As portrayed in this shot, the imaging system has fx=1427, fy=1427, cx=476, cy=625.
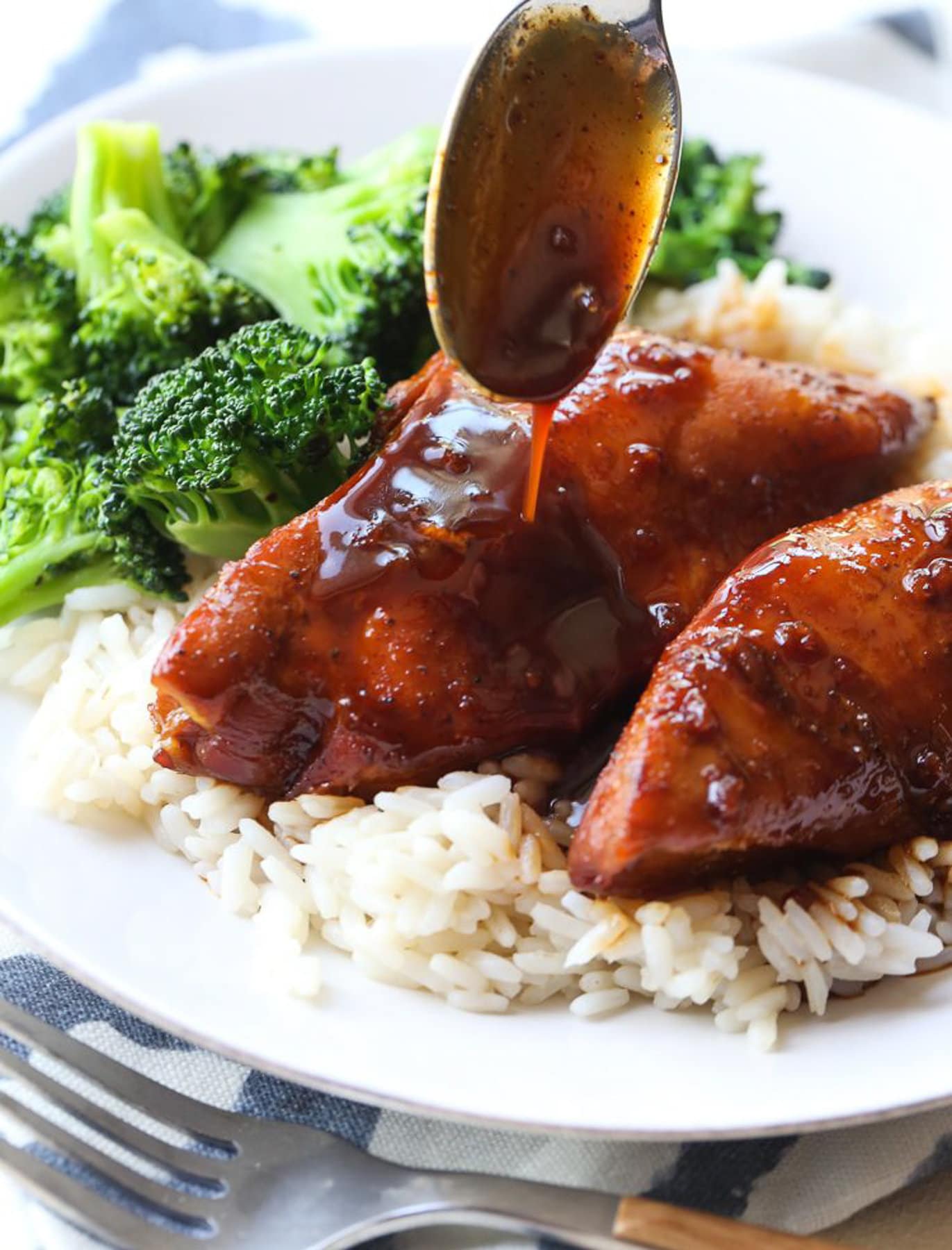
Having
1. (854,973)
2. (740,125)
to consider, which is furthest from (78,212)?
(854,973)

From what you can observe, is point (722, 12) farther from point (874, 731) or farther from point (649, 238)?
point (874, 731)

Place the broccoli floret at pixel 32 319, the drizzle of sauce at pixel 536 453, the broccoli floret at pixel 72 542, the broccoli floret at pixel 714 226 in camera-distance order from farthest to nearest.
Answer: the broccoli floret at pixel 714 226, the broccoli floret at pixel 32 319, the broccoli floret at pixel 72 542, the drizzle of sauce at pixel 536 453

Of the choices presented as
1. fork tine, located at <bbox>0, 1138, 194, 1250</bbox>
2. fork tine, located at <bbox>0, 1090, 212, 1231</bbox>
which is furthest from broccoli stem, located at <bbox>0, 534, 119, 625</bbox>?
fork tine, located at <bbox>0, 1138, 194, 1250</bbox>

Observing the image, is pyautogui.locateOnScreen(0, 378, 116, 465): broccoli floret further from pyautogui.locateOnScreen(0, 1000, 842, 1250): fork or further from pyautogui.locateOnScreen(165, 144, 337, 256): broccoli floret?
pyautogui.locateOnScreen(0, 1000, 842, 1250): fork

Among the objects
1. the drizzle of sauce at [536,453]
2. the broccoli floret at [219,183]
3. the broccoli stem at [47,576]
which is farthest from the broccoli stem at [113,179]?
the drizzle of sauce at [536,453]

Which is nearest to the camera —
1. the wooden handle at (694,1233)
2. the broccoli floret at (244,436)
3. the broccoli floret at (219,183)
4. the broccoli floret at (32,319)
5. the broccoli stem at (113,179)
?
the wooden handle at (694,1233)

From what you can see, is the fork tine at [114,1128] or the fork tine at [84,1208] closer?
the fork tine at [84,1208]

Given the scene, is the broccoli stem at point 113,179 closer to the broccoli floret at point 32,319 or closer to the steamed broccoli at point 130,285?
the steamed broccoli at point 130,285
